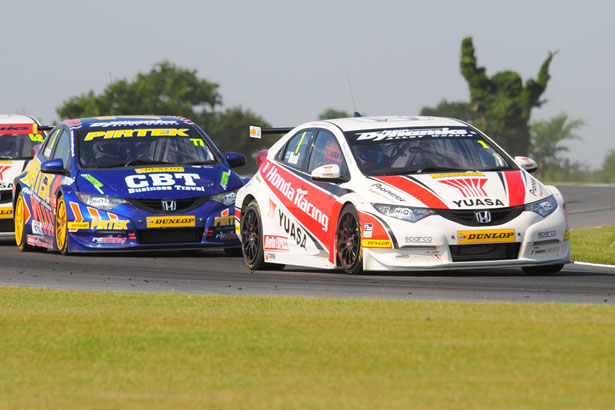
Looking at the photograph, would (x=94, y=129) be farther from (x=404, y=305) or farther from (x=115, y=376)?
(x=115, y=376)

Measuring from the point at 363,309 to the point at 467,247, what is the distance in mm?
2538

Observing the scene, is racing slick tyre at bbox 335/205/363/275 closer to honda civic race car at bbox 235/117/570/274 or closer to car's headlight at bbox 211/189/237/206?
honda civic race car at bbox 235/117/570/274

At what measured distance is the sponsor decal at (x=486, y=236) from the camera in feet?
39.1

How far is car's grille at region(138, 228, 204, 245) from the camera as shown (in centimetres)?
1540

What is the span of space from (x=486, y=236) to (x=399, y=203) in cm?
81

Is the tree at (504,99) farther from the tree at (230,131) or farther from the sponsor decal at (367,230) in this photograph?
the sponsor decal at (367,230)

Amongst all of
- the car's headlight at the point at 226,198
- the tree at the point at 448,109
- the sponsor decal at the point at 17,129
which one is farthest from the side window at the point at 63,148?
the tree at the point at 448,109

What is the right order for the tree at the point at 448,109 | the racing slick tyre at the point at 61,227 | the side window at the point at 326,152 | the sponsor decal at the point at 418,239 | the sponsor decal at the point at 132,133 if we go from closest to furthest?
the sponsor decal at the point at 418,239 → the side window at the point at 326,152 → the racing slick tyre at the point at 61,227 → the sponsor decal at the point at 132,133 → the tree at the point at 448,109

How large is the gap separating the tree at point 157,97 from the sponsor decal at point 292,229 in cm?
7719

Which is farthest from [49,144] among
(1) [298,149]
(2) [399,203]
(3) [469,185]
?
(3) [469,185]

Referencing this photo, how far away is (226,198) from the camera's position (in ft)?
51.4

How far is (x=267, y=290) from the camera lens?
11.7 meters

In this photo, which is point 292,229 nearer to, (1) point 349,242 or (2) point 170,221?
(1) point 349,242

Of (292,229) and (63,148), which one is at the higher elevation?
(63,148)
